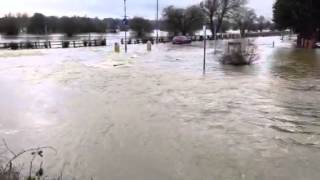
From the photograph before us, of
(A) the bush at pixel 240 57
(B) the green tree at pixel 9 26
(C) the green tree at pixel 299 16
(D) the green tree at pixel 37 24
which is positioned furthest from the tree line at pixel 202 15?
(A) the bush at pixel 240 57

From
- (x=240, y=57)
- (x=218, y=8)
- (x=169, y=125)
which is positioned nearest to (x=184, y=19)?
(x=218, y=8)

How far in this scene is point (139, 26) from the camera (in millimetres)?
120375

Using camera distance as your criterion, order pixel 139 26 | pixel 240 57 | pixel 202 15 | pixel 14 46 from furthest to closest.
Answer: pixel 139 26
pixel 202 15
pixel 14 46
pixel 240 57

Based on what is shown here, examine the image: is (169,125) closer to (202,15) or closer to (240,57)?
(240,57)

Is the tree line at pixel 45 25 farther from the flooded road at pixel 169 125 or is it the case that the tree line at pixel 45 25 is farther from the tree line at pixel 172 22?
the flooded road at pixel 169 125

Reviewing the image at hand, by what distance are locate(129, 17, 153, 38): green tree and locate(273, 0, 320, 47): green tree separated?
206ft

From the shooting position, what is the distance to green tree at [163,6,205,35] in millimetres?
113750

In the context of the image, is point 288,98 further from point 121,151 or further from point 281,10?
point 281,10

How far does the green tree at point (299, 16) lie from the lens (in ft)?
176

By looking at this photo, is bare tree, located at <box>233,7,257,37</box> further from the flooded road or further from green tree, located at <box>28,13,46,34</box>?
the flooded road

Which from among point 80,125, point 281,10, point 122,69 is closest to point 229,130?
point 80,125

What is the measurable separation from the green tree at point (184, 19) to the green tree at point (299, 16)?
53862 mm

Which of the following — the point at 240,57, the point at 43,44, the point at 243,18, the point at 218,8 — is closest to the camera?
the point at 240,57

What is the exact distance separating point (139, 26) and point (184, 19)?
12510mm
